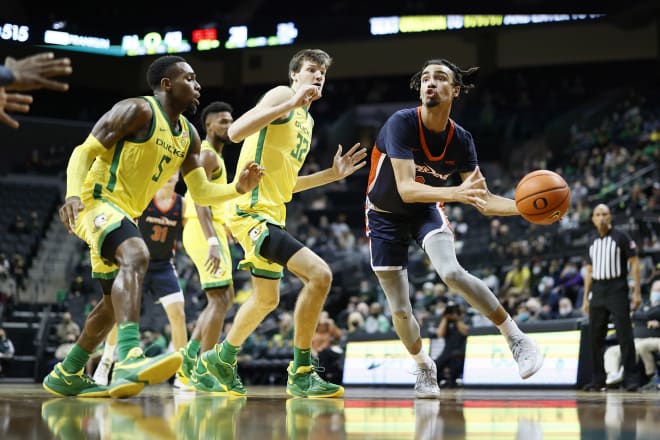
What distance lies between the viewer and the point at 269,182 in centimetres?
639

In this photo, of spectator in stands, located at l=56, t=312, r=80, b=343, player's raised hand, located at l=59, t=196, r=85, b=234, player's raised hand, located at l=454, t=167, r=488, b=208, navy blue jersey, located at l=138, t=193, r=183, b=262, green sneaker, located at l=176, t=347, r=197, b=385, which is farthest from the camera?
spectator in stands, located at l=56, t=312, r=80, b=343

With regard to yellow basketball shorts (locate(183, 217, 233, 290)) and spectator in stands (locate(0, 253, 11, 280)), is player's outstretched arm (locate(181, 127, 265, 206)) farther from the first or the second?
spectator in stands (locate(0, 253, 11, 280))

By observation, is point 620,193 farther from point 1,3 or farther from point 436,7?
point 1,3

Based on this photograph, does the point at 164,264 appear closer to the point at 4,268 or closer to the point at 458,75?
the point at 458,75

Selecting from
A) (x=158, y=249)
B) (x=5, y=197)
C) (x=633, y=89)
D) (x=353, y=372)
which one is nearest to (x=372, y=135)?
(x=633, y=89)

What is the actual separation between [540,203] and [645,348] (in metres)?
5.38

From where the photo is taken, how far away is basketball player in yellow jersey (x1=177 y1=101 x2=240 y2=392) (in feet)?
25.2

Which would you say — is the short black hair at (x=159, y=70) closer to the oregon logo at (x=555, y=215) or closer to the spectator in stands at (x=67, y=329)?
the oregon logo at (x=555, y=215)

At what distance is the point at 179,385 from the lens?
28.0 feet

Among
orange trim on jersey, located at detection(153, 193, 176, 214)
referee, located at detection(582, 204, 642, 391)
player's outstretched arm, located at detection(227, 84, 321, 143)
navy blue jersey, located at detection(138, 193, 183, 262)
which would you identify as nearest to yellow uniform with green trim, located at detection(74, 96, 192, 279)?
player's outstretched arm, located at detection(227, 84, 321, 143)

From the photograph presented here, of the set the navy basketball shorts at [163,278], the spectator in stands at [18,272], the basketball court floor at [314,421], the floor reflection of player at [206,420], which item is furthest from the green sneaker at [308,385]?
the spectator in stands at [18,272]

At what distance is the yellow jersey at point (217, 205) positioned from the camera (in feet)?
26.0

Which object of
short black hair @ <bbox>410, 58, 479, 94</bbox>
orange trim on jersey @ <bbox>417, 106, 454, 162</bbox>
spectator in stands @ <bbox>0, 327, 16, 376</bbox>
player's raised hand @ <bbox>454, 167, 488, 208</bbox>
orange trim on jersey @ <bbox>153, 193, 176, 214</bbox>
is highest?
short black hair @ <bbox>410, 58, 479, 94</bbox>

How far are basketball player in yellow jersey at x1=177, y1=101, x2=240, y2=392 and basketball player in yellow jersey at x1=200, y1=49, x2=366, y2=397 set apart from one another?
1.18 meters
